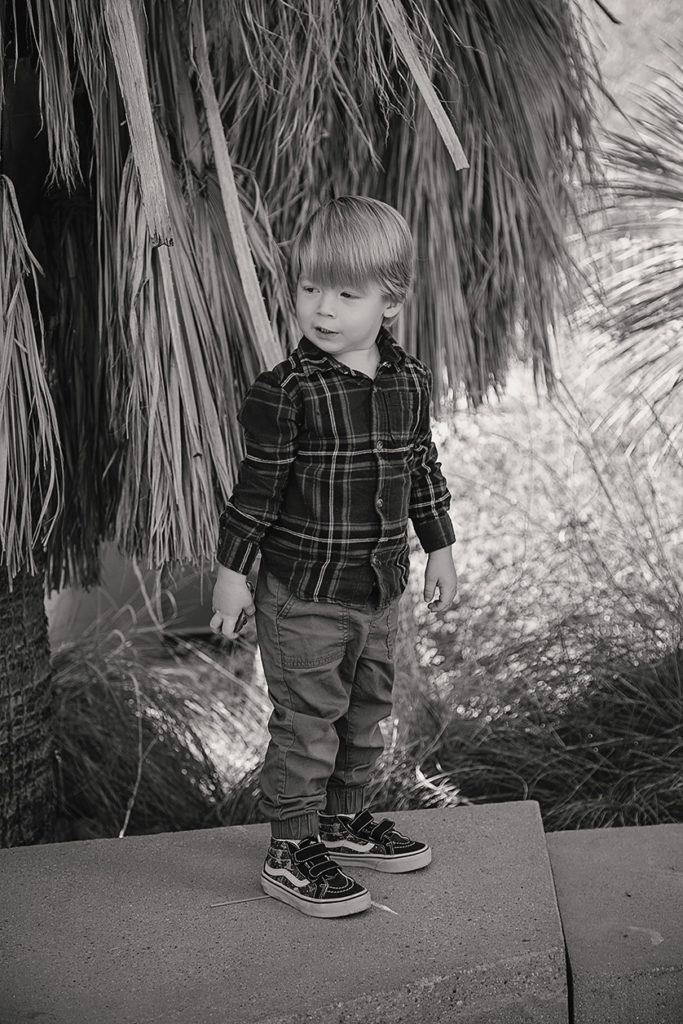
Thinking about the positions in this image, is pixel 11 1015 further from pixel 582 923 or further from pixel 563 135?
pixel 563 135

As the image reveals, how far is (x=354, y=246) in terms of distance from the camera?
1754 millimetres

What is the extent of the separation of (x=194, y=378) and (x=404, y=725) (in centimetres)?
105

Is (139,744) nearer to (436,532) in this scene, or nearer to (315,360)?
(436,532)

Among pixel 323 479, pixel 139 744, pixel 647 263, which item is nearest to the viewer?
pixel 323 479

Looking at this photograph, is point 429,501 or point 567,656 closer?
point 429,501

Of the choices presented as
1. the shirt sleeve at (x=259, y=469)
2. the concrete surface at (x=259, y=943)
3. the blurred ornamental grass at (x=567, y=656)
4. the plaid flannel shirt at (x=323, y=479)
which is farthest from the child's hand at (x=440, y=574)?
the blurred ornamental grass at (x=567, y=656)

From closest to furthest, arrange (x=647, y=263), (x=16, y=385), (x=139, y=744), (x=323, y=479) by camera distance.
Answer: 1. (x=323, y=479)
2. (x=16, y=385)
3. (x=139, y=744)
4. (x=647, y=263)

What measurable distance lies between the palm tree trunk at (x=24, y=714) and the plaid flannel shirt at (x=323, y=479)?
0.59 m

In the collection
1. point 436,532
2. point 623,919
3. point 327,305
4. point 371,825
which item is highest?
point 327,305

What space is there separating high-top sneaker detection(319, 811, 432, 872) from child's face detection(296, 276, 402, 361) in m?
0.83

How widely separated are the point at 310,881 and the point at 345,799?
8.4 inches

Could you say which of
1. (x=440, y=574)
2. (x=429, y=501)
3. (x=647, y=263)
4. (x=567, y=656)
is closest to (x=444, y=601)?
(x=440, y=574)

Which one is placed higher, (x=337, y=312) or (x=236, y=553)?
(x=337, y=312)

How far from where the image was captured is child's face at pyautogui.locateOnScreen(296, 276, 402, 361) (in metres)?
1.78
